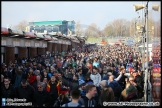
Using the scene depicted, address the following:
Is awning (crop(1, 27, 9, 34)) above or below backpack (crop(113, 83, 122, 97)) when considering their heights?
above

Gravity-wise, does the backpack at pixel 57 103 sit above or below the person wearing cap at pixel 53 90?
below

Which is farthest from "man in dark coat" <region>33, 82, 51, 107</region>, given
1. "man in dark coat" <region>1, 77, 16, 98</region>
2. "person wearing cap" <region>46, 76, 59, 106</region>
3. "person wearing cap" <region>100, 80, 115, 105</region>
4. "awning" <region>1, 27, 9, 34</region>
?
"awning" <region>1, 27, 9, 34</region>

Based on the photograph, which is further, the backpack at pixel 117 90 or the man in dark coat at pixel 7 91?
the backpack at pixel 117 90

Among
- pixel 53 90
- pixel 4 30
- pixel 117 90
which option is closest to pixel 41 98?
pixel 53 90

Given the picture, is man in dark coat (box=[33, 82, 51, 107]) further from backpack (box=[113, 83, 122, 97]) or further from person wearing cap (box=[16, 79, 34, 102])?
backpack (box=[113, 83, 122, 97])

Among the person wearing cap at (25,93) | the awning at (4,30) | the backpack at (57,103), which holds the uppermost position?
the awning at (4,30)

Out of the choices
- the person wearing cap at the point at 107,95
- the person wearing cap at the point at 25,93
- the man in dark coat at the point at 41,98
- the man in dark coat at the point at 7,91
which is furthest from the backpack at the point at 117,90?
the man in dark coat at the point at 7,91

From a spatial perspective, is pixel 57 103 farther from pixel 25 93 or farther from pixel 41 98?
pixel 25 93

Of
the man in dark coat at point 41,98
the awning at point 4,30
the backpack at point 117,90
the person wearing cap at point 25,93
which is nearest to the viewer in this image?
the man in dark coat at point 41,98

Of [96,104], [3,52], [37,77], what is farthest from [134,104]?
[3,52]

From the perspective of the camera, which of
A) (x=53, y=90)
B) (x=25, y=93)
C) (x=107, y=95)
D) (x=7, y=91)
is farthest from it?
(x=53, y=90)

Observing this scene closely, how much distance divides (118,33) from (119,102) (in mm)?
20757

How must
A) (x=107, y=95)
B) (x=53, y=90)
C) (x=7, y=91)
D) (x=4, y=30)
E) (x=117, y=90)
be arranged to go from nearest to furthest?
(x=107, y=95), (x=7, y=91), (x=53, y=90), (x=117, y=90), (x=4, y=30)

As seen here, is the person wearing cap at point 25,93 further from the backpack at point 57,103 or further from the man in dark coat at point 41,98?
the backpack at point 57,103
